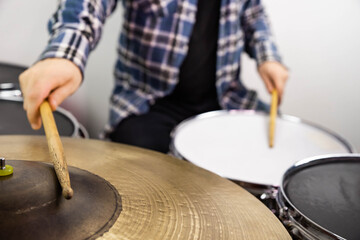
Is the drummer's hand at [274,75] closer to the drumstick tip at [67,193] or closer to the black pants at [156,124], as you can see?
the black pants at [156,124]

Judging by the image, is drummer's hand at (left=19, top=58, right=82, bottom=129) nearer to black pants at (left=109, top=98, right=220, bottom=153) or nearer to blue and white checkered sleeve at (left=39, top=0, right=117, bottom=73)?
blue and white checkered sleeve at (left=39, top=0, right=117, bottom=73)

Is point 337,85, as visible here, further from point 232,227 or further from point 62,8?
point 232,227

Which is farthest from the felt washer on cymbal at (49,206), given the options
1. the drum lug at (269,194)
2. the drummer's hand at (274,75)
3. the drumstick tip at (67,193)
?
the drummer's hand at (274,75)

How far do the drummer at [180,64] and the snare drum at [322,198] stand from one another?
0.47 m

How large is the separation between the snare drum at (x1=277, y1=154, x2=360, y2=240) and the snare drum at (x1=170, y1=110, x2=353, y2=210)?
12cm

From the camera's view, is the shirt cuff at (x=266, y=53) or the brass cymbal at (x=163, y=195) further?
the shirt cuff at (x=266, y=53)

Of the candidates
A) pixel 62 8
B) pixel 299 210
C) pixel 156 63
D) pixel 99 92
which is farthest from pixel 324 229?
pixel 99 92

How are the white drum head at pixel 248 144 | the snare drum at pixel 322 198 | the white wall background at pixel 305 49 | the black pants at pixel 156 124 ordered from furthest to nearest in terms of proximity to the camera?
the white wall background at pixel 305 49, the black pants at pixel 156 124, the white drum head at pixel 248 144, the snare drum at pixel 322 198

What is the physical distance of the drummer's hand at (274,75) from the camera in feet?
4.04

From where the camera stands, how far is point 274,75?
126 cm

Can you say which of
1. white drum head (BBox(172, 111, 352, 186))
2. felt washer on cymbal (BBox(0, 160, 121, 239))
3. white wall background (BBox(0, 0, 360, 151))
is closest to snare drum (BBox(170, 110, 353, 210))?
white drum head (BBox(172, 111, 352, 186))

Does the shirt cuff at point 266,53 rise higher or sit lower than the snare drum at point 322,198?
higher

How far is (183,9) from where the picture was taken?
1.29 meters

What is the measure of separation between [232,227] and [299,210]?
6.7 inches
